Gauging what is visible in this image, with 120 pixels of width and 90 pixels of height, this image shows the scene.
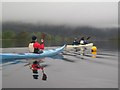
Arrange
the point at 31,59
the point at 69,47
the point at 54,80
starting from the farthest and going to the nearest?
the point at 69,47 → the point at 31,59 → the point at 54,80

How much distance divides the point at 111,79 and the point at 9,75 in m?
7.46

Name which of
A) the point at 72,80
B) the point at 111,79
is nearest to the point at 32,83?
the point at 72,80

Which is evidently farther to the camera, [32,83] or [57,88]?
[32,83]

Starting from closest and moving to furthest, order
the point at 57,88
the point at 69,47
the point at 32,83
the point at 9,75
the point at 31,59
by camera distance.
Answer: the point at 57,88 < the point at 32,83 < the point at 9,75 < the point at 31,59 < the point at 69,47

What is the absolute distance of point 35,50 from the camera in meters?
26.1

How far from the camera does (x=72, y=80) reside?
48.2 ft

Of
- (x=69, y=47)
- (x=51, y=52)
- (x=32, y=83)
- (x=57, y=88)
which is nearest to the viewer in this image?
(x=57, y=88)

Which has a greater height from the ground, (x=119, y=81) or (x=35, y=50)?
(x=35, y=50)

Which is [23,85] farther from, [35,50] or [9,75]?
[35,50]

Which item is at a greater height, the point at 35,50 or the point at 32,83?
the point at 35,50

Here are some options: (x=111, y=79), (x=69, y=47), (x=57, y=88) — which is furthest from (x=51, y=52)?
(x=57, y=88)

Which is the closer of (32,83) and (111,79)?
(32,83)

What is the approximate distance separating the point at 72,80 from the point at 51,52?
1642 cm

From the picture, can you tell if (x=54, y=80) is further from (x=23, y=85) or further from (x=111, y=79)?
(x=111, y=79)
